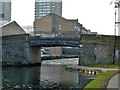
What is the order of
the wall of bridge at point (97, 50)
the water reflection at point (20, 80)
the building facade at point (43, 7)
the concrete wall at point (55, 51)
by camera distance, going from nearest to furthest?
the water reflection at point (20, 80) < the wall of bridge at point (97, 50) < the concrete wall at point (55, 51) < the building facade at point (43, 7)

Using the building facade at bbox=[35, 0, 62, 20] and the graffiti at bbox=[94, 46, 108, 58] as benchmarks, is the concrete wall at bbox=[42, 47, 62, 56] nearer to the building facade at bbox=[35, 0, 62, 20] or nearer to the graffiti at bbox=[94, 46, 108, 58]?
the graffiti at bbox=[94, 46, 108, 58]

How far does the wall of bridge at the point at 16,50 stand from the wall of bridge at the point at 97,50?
11.3 m

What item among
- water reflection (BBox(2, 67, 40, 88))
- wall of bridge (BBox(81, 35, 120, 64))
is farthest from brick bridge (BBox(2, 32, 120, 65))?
water reflection (BBox(2, 67, 40, 88))

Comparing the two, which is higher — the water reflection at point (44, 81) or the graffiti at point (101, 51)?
the graffiti at point (101, 51)

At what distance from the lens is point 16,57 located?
39.9m

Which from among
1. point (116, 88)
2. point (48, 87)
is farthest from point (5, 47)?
point (116, 88)

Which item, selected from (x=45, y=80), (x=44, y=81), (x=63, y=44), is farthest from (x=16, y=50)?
(x=44, y=81)

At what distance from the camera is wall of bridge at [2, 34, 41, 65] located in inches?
1550

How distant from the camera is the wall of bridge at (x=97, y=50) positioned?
36.3m

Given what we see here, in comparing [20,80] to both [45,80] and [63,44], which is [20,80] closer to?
[45,80]

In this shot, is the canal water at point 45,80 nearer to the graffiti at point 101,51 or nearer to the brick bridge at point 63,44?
the brick bridge at point 63,44

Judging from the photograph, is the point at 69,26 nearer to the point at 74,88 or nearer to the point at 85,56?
the point at 85,56

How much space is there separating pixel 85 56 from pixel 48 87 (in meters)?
19.2

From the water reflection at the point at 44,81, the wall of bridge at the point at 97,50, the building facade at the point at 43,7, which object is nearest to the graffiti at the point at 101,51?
the wall of bridge at the point at 97,50
